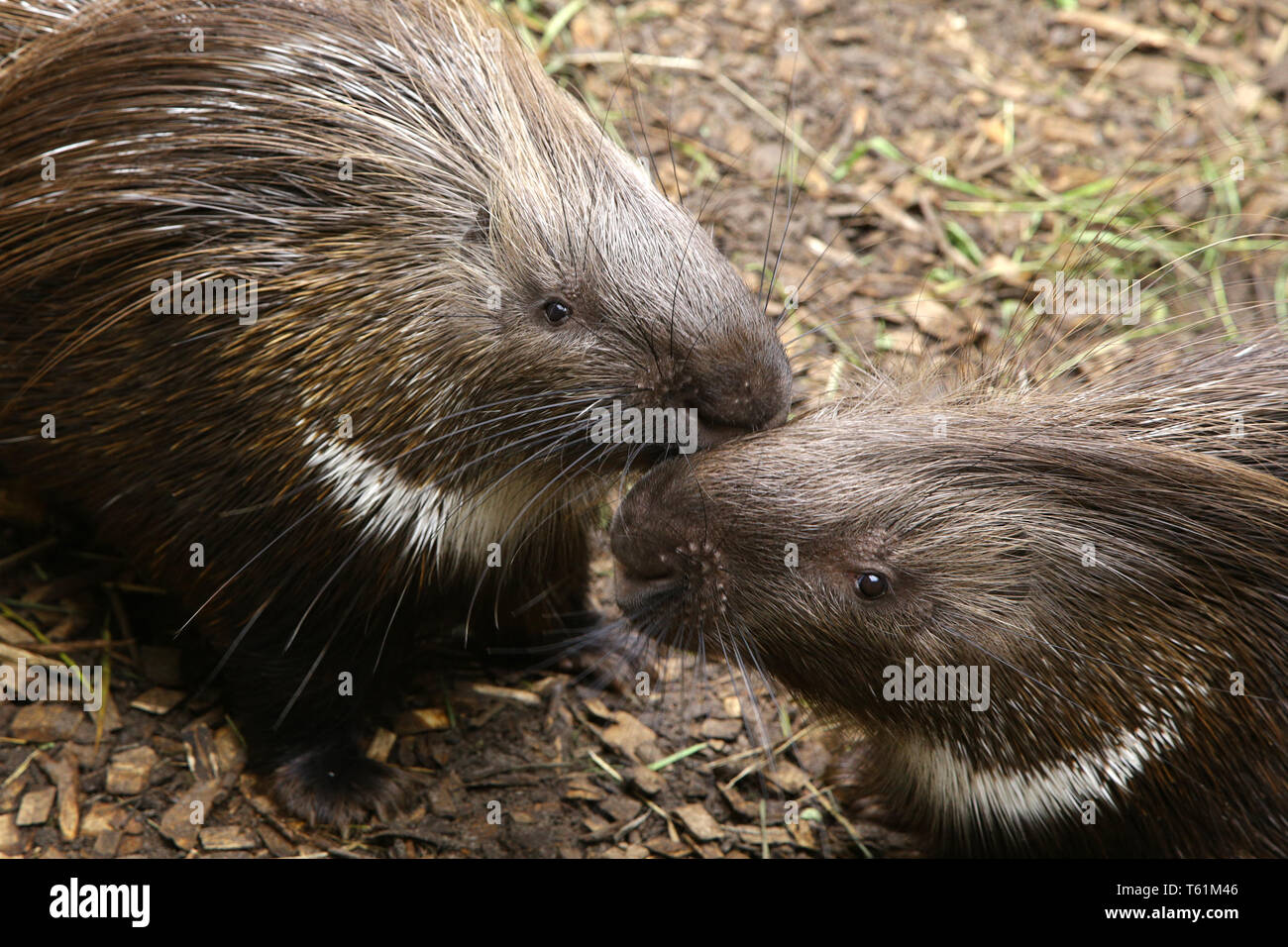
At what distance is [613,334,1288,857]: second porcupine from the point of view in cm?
276

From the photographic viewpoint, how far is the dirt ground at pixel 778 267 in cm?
343

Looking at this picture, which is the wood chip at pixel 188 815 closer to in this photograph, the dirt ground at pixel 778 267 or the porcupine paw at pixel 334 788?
the dirt ground at pixel 778 267

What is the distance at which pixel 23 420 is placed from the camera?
3.27m

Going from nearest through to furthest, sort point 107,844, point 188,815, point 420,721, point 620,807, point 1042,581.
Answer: point 1042,581
point 107,844
point 188,815
point 620,807
point 420,721

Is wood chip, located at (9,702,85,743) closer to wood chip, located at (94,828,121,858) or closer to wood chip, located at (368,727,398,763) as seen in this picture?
wood chip, located at (94,828,121,858)

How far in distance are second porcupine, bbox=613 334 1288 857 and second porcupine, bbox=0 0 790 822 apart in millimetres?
247

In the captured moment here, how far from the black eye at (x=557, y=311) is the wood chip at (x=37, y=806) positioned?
1.72 m

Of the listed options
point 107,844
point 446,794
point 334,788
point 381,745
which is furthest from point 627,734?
point 107,844

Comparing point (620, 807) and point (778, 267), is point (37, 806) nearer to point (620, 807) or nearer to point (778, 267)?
point (620, 807)

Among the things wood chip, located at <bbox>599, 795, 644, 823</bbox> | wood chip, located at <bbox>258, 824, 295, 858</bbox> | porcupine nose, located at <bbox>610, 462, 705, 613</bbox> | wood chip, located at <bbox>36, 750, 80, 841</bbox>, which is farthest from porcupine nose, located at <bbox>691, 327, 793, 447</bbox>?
wood chip, located at <bbox>36, 750, 80, 841</bbox>

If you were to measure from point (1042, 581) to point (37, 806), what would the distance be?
244cm

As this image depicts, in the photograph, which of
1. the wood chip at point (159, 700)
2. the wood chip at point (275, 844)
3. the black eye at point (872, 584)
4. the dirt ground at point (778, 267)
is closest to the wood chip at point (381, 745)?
the dirt ground at point (778, 267)

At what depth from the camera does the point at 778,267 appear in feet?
14.6
